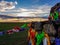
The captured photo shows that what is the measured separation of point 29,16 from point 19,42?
567mm

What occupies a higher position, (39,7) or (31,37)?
(39,7)

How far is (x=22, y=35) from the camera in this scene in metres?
4.19

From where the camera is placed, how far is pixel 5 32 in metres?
4.14

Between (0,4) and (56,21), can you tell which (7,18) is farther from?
(56,21)

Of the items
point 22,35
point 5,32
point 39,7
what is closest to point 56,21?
point 39,7

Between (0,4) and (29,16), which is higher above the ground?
(0,4)

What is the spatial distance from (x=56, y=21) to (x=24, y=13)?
0.68 m

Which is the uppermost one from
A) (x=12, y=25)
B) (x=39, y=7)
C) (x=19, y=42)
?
(x=39, y=7)

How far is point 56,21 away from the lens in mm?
4152

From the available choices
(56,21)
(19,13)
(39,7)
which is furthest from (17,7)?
(56,21)

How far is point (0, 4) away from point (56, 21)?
117cm

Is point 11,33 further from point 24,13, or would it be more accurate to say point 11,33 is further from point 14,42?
point 24,13

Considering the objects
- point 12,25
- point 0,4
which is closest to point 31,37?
point 12,25

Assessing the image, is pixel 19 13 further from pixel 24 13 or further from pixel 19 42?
pixel 19 42
